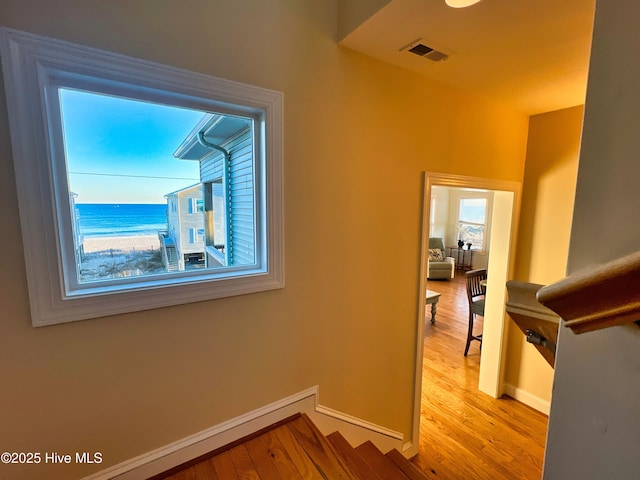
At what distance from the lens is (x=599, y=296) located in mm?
442

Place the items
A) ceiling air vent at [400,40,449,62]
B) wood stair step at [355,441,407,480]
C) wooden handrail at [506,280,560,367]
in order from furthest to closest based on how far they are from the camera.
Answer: wood stair step at [355,441,407,480], ceiling air vent at [400,40,449,62], wooden handrail at [506,280,560,367]

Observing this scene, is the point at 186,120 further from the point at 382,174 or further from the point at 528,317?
the point at 528,317

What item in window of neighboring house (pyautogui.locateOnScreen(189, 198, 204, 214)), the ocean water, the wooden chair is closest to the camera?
the ocean water

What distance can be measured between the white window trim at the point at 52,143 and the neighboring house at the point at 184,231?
0.09 meters

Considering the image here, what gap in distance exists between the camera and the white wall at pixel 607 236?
0.48m

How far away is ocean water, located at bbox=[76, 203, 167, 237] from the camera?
1174 millimetres

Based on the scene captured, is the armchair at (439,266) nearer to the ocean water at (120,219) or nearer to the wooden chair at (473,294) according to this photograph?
the wooden chair at (473,294)

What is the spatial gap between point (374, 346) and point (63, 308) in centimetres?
169

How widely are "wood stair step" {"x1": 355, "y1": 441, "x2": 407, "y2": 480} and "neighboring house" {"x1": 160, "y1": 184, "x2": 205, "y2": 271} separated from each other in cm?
165

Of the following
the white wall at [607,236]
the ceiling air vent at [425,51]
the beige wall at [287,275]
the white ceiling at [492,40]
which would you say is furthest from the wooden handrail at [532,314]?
the ceiling air vent at [425,51]

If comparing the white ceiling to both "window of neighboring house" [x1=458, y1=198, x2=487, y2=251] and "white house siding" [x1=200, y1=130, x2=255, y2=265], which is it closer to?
"white house siding" [x1=200, y1=130, x2=255, y2=265]

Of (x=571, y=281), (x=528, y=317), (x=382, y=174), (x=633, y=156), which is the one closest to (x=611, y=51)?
(x=633, y=156)

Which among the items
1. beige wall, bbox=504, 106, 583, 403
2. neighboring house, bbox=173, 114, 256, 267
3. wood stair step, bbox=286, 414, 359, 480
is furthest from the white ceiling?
wood stair step, bbox=286, 414, 359, 480

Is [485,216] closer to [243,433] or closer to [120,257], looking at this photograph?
[243,433]
